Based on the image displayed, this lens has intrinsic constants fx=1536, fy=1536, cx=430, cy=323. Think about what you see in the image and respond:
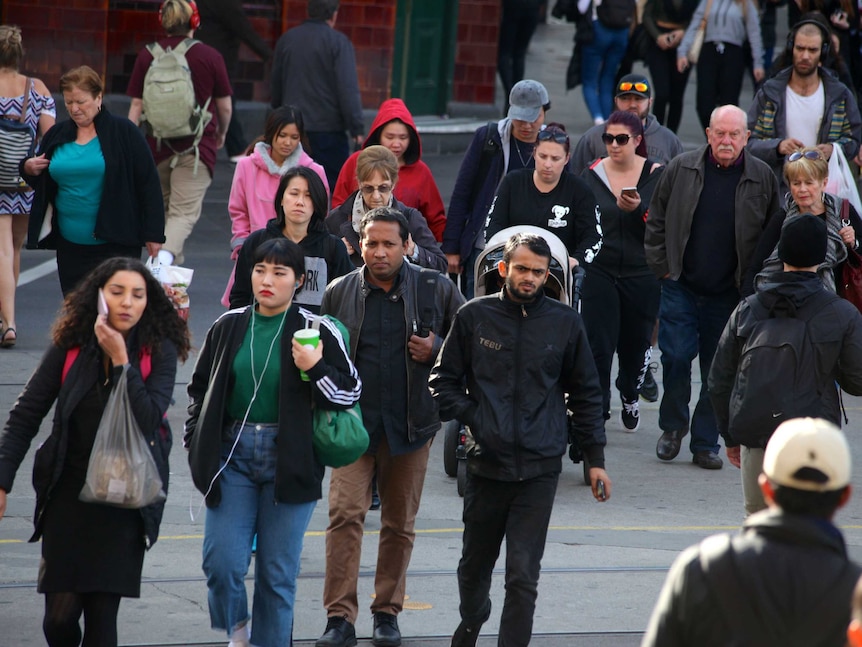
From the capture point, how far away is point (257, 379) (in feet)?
18.6

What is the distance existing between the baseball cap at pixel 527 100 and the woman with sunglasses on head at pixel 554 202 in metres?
0.57

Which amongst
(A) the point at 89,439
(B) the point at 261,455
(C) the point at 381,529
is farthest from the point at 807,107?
(A) the point at 89,439

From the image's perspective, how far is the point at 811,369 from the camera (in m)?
6.43

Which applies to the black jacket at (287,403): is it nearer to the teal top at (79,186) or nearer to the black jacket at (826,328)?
the black jacket at (826,328)

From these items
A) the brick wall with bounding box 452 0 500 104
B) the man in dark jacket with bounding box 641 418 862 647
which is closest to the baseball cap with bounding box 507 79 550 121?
the man in dark jacket with bounding box 641 418 862 647

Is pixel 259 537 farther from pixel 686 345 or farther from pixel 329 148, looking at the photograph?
pixel 329 148

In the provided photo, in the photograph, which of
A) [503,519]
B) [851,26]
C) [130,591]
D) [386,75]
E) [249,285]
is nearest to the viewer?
[130,591]

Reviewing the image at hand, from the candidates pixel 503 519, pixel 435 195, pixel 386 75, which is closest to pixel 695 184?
pixel 435 195

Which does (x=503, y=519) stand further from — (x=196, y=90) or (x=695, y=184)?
(x=196, y=90)

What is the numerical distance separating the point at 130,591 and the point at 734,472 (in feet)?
15.6

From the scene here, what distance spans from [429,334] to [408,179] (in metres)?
2.73

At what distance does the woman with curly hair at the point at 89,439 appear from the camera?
5258mm

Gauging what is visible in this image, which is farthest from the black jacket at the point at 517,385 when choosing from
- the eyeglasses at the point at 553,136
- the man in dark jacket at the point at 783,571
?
the eyeglasses at the point at 553,136

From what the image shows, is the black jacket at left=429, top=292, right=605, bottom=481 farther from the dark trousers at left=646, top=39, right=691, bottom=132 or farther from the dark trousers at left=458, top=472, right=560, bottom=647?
the dark trousers at left=646, top=39, right=691, bottom=132
